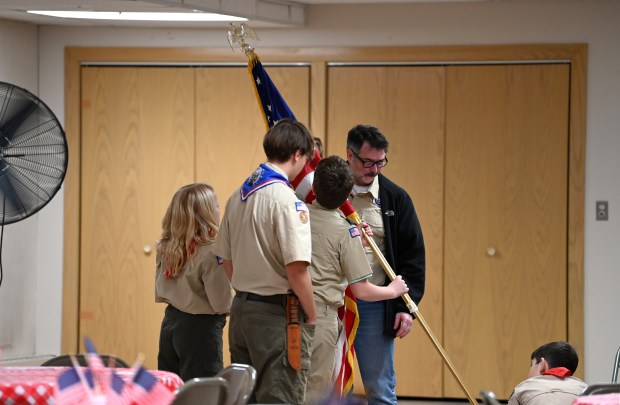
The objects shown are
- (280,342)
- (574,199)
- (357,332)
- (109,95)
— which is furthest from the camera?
(109,95)

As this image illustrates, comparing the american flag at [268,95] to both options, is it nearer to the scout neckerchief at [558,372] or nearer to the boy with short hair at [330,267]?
the boy with short hair at [330,267]

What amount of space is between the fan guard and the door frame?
198cm

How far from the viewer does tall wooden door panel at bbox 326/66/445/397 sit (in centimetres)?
635

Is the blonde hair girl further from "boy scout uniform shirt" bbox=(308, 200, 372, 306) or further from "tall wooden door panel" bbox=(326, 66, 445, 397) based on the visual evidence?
"tall wooden door panel" bbox=(326, 66, 445, 397)

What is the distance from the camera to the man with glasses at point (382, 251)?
4289 millimetres

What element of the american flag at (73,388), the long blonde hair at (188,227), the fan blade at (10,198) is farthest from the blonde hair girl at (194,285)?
the american flag at (73,388)

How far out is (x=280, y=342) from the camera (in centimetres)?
375

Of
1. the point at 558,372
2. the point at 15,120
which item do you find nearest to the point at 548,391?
the point at 558,372

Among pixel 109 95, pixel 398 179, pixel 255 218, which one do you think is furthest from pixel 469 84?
pixel 255 218

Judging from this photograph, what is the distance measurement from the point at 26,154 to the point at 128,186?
2.03 metres

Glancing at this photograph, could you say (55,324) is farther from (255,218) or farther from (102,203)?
(255,218)

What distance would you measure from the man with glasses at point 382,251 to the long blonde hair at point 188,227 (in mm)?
630

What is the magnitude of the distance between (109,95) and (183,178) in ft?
2.39

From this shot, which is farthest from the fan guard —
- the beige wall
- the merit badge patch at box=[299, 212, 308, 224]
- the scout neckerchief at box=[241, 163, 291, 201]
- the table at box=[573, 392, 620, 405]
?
the table at box=[573, 392, 620, 405]
